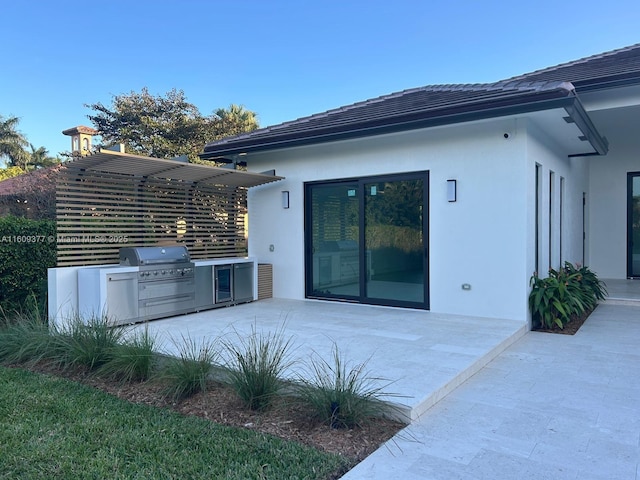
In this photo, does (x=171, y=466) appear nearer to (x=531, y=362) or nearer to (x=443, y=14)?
(x=531, y=362)

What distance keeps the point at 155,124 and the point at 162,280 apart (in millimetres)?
15390

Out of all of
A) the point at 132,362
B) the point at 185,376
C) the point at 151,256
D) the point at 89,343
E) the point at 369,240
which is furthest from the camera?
the point at 369,240

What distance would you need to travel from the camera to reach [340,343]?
5543 mm

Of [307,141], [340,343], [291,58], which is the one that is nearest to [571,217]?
[307,141]

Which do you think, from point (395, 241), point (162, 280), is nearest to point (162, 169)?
point (162, 280)

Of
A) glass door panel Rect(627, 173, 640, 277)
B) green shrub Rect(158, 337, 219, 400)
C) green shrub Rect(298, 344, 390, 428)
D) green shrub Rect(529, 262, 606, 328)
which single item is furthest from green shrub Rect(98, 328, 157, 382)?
glass door panel Rect(627, 173, 640, 277)

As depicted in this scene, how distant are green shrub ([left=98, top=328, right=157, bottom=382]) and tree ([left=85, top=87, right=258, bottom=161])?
1715 cm

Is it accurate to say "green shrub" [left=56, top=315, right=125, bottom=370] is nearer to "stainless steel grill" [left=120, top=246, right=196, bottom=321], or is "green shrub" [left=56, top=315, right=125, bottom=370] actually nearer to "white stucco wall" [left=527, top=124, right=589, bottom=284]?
"stainless steel grill" [left=120, top=246, right=196, bottom=321]

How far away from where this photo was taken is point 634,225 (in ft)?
37.4

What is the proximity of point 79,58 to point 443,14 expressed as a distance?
47.0 ft

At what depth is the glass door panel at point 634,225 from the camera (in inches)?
447

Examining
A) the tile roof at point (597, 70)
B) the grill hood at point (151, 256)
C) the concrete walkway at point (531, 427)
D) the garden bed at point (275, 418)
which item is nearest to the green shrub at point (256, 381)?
the garden bed at point (275, 418)

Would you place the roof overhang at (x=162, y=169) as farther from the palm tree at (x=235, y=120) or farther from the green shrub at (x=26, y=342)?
the palm tree at (x=235, y=120)

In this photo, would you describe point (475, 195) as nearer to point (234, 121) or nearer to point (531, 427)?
A: point (531, 427)
